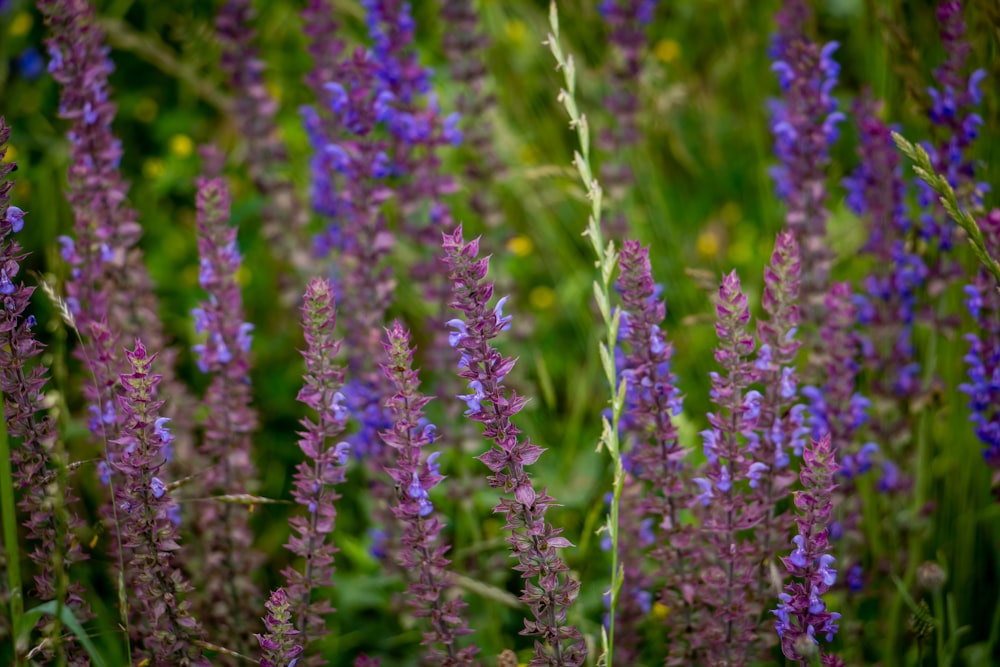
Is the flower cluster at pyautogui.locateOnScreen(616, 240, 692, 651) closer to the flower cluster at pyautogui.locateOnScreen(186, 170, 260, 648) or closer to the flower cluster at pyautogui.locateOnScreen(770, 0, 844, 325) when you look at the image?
the flower cluster at pyautogui.locateOnScreen(770, 0, 844, 325)

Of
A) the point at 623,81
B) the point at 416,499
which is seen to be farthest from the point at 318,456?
the point at 623,81

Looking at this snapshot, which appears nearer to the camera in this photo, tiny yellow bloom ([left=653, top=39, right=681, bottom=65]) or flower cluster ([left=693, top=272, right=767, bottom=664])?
flower cluster ([left=693, top=272, right=767, bottom=664])

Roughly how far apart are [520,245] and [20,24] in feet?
7.90

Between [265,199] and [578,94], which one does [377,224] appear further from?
[578,94]

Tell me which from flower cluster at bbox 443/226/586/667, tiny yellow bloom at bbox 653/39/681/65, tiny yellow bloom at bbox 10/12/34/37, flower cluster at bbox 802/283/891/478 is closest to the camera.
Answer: flower cluster at bbox 443/226/586/667

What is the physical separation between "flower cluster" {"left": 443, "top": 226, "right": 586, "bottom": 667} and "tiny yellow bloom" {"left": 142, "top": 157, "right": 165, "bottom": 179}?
9.15ft

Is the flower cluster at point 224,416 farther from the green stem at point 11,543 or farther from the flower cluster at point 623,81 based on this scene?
the flower cluster at point 623,81

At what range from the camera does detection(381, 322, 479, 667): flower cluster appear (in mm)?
1687

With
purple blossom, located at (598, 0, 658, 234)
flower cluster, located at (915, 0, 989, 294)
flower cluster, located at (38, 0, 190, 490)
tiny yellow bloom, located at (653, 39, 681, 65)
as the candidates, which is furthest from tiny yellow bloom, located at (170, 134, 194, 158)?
flower cluster, located at (915, 0, 989, 294)

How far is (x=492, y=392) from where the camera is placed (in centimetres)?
167

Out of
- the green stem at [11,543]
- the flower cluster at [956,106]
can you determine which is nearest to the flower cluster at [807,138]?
the flower cluster at [956,106]

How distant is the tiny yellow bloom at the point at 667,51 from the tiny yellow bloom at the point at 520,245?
1150 millimetres

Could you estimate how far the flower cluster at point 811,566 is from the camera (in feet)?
5.47

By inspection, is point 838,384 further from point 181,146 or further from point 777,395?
point 181,146
